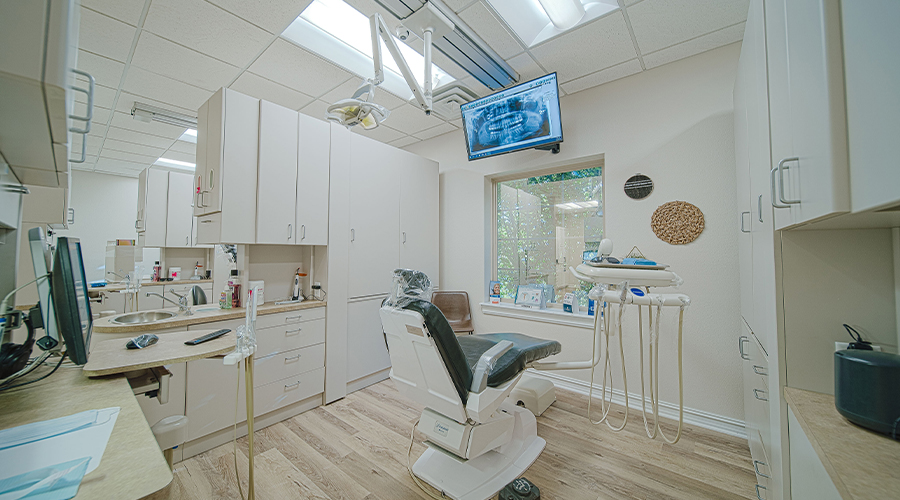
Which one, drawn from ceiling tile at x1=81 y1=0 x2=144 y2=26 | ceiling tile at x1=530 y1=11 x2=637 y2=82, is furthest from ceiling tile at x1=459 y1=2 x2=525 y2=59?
ceiling tile at x1=81 y1=0 x2=144 y2=26

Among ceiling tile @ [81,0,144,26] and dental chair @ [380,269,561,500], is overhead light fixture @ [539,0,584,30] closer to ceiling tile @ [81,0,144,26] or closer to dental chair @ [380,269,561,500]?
dental chair @ [380,269,561,500]

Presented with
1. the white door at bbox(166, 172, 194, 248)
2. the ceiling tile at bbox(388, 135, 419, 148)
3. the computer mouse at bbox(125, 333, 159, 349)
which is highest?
the ceiling tile at bbox(388, 135, 419, 148)

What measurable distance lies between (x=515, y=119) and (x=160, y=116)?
3550mm

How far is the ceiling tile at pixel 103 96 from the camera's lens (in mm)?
2729

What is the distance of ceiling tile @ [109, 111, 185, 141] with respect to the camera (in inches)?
129

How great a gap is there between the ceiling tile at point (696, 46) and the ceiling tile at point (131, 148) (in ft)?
18.6

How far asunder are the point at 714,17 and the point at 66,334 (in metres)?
3.46

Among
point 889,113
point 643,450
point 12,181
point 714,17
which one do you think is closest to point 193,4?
point 12,181

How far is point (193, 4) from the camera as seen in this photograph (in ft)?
6.11

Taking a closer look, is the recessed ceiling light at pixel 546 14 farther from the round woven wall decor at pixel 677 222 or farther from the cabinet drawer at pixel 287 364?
the cabinet drawer at pixel 287 364

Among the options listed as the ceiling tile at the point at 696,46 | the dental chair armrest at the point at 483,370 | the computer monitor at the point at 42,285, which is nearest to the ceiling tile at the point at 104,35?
the computer monitor at the point at 42,285

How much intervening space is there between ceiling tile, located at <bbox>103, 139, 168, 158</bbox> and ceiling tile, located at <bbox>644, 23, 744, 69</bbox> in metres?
5.68

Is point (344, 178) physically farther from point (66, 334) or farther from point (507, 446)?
point (507, 446)

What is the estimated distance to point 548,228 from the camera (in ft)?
10.8
